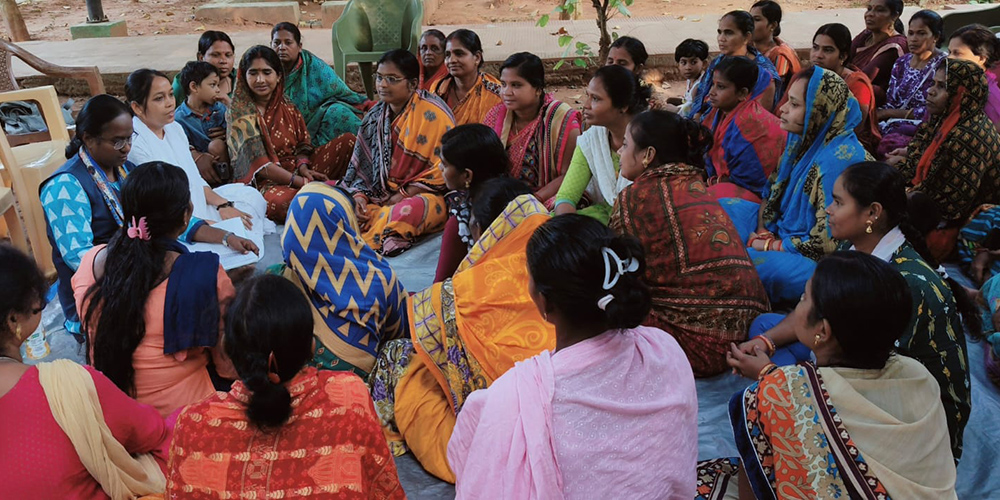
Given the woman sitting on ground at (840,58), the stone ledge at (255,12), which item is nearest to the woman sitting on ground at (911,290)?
the woman sitting on ground at (840,58)

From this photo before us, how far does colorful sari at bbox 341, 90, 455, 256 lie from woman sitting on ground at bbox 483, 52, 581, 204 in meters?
0.42

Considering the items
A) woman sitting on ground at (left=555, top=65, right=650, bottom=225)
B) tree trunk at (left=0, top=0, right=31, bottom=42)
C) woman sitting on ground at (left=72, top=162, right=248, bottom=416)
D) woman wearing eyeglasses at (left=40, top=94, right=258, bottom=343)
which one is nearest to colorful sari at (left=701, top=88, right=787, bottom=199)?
woman sitting on ground at (left=555, top=65, right=650, bottom=225)

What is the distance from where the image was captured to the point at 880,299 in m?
1.75

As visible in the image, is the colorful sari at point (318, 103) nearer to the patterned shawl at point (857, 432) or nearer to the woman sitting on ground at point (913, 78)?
the woman sitting on ground at point (913, 78)

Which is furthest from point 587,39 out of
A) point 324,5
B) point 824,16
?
point 324,5

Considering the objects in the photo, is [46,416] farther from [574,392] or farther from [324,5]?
[324,5]

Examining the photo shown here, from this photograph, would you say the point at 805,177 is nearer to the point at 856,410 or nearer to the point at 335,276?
the point at 856,410

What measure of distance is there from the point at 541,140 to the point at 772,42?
244 centimetres

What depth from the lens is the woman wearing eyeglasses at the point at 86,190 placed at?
9.97ft

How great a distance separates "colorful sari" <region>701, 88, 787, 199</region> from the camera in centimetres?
409

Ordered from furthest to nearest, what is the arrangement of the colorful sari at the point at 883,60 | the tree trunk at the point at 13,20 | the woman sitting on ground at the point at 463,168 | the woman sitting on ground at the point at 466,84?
1. the tree trunk at the point at 13,20
2. the colorful sari at the point at 883,60
3. the woman sitting on ground at the point at 466,84
4. the woman sitting on ground at the point at 463,168

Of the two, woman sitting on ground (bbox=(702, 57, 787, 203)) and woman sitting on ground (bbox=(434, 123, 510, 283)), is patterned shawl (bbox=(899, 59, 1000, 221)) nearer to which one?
woman sitting on ground (bbox=(702, 57, 787, 203))

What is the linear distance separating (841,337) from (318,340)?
1.70 meters

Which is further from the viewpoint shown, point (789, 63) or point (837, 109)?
point (789, 63)
